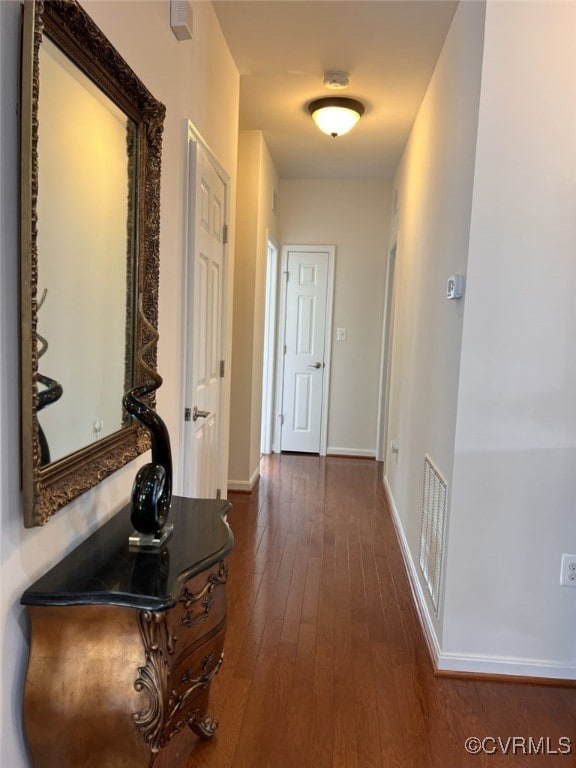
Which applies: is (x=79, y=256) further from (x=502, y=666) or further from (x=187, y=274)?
(x=502, y=666)

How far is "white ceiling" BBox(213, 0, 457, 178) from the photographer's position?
233 cm

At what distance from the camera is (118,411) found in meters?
1.55

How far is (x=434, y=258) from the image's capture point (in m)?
2.62

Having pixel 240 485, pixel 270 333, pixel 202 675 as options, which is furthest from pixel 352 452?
pixel 202 675

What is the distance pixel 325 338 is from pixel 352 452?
1.17 metres

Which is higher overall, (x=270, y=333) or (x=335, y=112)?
(x=335, y=112)

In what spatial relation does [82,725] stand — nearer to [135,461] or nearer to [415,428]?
[135,461]

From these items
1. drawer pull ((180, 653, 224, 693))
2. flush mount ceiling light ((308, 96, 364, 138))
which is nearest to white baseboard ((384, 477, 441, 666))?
drawer pull ((180, 653, 224, 693))

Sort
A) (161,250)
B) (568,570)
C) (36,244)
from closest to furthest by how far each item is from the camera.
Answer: (36,244) < (161,250) < (568,570)

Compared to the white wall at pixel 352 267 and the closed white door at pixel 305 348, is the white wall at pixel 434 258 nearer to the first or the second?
the white wall at pixel 352 267

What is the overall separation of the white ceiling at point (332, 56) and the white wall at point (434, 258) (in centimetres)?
13

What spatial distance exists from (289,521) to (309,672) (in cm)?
155

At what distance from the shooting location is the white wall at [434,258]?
2.07 metres

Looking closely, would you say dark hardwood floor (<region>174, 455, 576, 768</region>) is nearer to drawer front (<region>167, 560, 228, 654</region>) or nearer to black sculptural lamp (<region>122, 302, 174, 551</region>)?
drawer front (<region>167, 560, 228, 654</region>)
